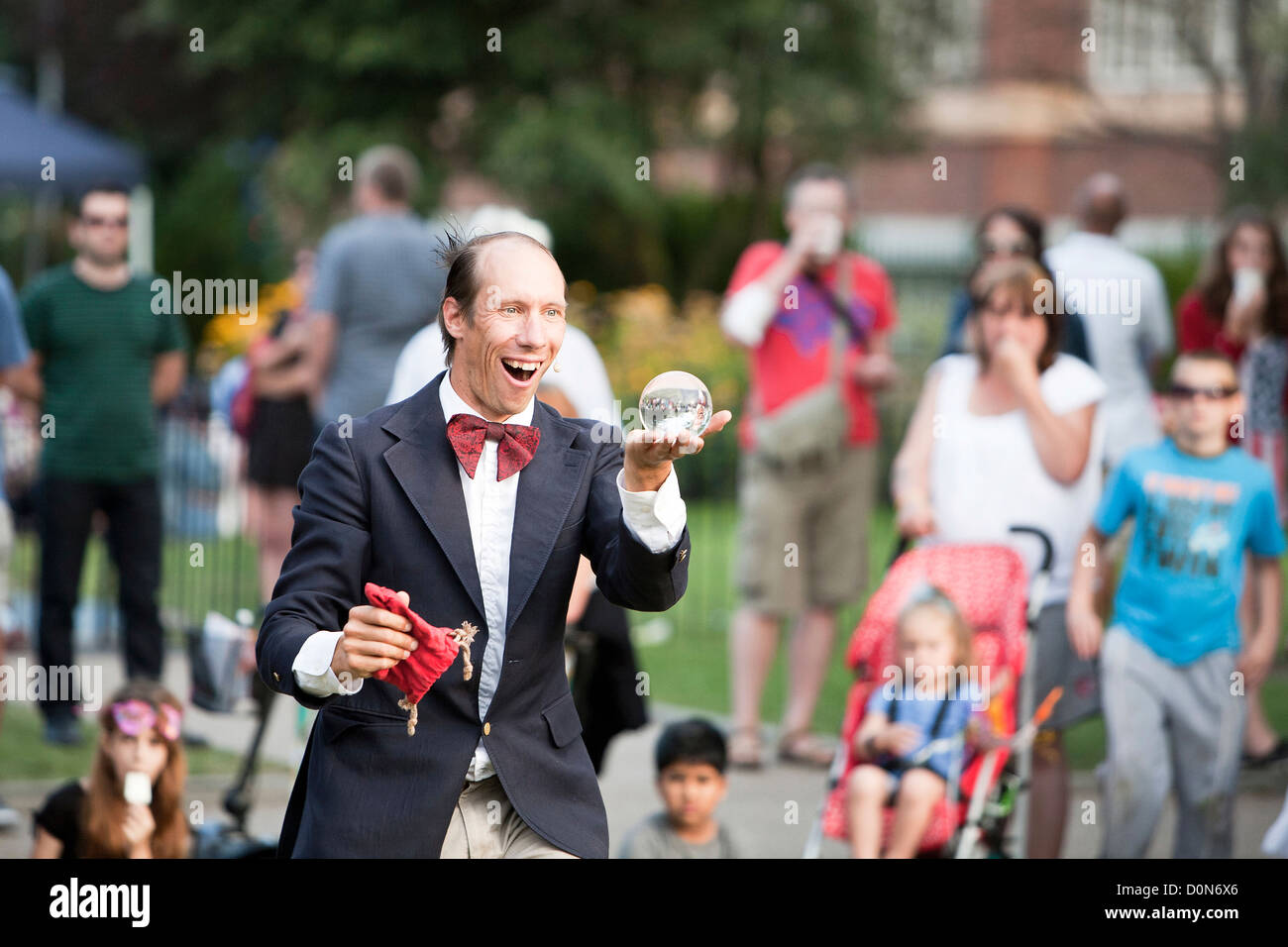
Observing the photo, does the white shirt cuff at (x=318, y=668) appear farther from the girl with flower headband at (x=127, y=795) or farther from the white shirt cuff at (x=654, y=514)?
the girl with flower headband at (x=127, y=795)

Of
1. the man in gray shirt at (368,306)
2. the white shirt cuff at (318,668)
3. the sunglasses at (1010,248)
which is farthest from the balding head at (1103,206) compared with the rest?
the white shirt cuff at (318,668)

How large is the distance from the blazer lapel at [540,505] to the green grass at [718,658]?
4163 millimetres

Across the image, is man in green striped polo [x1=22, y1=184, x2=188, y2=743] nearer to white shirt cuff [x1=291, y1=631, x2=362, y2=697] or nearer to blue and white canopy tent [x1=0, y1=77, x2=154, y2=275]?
white shirt cuff [x1=291, y1=631, x2=362, y2=697]

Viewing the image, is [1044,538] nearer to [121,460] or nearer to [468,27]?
[121,460]

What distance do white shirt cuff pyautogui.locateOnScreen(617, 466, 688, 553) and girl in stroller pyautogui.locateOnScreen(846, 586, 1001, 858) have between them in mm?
2233

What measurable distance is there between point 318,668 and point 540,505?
51cm

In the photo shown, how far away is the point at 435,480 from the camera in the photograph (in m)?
3.16

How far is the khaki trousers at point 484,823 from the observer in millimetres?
3182

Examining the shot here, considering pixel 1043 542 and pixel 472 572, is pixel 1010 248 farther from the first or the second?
pixel 472 572

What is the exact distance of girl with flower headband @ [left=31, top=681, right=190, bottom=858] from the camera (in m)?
4.97

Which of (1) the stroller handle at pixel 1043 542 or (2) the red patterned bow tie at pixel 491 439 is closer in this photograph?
(2) the red patterned bow tie at pixel 491 439

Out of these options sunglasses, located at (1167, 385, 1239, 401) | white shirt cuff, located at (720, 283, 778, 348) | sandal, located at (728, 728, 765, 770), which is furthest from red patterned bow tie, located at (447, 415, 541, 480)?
sandal, located at (728, 728, 765, 770)

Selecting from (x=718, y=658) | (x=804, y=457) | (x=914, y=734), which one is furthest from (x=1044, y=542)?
(x=718, y=658)
